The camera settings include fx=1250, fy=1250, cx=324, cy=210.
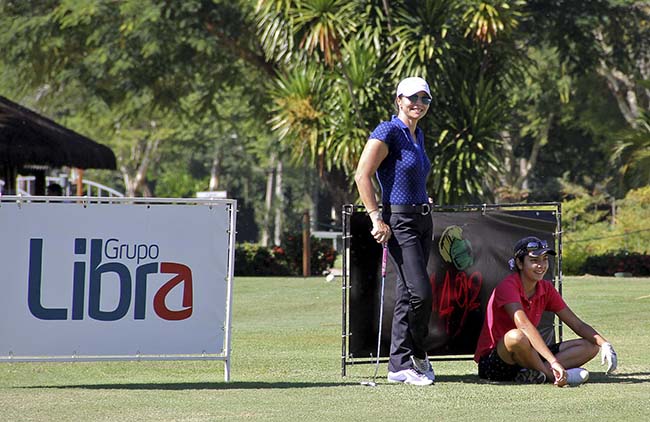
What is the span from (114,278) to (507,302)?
99.1 inches

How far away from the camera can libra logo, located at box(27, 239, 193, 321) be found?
782 cm

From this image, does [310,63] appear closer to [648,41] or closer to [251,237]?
[648,41]

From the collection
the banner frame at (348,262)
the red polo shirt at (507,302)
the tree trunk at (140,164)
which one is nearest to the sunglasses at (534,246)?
the red polo shirt at (507,302)

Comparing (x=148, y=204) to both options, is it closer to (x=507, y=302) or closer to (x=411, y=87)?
(x=411, y=87)

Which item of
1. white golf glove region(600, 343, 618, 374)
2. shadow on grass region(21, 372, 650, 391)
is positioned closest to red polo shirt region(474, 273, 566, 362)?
shadow on grass region(21, 372, 650, 391)

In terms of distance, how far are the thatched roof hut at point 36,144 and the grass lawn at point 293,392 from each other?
9.70 metres

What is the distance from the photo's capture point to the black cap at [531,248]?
320 inches

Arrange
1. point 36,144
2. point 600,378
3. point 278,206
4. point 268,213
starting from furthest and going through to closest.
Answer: point 278,206, point 268,213, point 36,144, point 600,378

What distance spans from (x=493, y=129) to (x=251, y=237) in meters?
22.8

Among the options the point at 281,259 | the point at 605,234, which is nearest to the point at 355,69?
the point at 281,259

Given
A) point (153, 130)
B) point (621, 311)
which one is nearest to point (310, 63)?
point (621, 311)

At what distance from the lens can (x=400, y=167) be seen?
26.1 ft

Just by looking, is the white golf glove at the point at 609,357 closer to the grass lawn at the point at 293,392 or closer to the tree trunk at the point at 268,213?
the grass lawn at the point at 293,392

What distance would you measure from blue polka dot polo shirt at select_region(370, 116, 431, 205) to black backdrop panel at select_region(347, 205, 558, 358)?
0.62 meters
